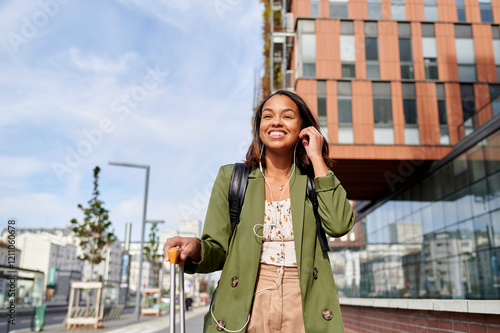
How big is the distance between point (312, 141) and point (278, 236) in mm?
440

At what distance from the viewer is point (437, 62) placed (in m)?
22.4

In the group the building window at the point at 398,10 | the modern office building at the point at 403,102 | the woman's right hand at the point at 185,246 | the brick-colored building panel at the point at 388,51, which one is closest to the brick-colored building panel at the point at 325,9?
the modern office building at the point at 403,102

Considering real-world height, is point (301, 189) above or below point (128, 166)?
below

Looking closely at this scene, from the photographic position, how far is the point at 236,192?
2.14 metres

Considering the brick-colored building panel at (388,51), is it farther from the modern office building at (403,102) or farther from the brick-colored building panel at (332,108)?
the brick-colored building panel at (332,108)

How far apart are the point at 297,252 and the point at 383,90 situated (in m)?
21.1

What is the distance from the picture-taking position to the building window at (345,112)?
69.5 ft

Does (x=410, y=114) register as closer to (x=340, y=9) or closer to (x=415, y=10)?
(x=415, y=10)

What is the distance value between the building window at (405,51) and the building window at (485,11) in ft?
11.3

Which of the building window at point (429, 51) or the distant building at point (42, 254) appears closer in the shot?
the building window at point (429, 51)

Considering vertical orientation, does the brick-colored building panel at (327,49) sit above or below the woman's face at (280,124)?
above

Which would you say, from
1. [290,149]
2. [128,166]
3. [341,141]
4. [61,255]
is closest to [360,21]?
[341,141]

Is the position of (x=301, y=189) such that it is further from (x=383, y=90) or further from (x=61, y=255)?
(x=61, y=255)

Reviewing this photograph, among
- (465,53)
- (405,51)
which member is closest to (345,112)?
(405,51)
